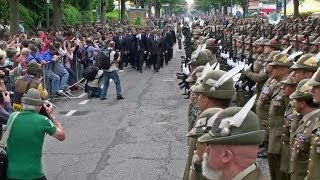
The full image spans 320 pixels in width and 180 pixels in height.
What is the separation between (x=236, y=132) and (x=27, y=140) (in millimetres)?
3701

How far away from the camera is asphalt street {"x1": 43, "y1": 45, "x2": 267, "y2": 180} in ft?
33.3

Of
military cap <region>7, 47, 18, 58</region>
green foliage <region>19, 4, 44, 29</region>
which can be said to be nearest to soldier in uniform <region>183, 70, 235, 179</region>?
military cap <region>7, 47, 18, 58</region>

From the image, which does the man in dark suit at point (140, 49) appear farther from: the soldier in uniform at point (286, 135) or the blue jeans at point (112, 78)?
the soldier in uniform at point (286, 135)

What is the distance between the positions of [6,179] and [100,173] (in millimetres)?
3287

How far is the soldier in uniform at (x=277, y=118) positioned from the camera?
26.4 ft

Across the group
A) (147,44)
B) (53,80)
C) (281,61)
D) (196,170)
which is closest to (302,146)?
(196,170)

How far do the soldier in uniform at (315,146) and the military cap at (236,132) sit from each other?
2.20 metres

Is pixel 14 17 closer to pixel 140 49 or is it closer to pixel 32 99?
pixel 140 49

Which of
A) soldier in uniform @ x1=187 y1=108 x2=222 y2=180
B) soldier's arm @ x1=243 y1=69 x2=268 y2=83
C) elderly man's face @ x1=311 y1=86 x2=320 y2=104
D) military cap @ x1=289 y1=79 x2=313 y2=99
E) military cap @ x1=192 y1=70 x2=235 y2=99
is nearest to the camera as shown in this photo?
soldier in uniform @ x1=187 y1=108 x2=222 y2=180

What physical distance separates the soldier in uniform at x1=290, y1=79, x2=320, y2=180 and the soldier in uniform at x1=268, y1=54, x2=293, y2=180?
1.47 metres

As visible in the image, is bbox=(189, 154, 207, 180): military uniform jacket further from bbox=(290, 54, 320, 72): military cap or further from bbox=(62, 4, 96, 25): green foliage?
bbox=(62, 4, 96, 25): green foliage

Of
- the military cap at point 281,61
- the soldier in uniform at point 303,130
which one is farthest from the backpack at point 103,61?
the soldier in uniform at point 303,130

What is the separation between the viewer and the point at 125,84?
22.4 metres

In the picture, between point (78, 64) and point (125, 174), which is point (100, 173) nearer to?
point (125, 174)
